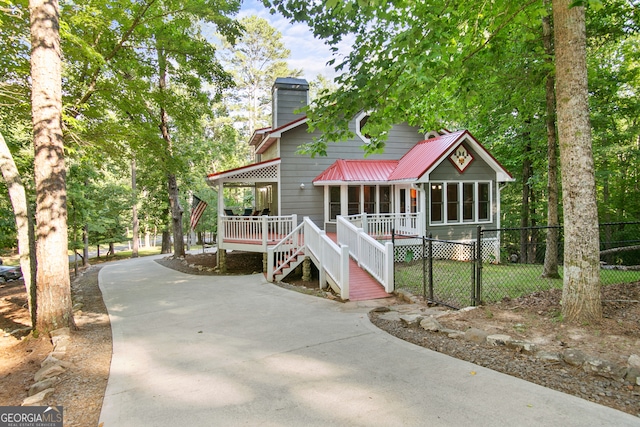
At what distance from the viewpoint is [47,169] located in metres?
5.51

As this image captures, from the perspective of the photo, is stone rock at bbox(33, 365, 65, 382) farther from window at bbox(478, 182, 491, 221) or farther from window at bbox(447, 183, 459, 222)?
window at bbox(478, 182, 491, 221)

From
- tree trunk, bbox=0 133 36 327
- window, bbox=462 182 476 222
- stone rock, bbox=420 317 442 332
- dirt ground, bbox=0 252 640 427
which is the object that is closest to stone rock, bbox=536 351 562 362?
dirt ground, bbox=0 252 640 427

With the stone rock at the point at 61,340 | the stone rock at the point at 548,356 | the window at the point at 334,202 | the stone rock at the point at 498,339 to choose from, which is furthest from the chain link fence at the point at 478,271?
the stone rock at the point at 61,340

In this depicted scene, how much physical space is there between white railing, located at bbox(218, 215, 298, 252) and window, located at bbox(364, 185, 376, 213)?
3.51m

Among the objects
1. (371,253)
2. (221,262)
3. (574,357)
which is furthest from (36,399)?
(221,262)

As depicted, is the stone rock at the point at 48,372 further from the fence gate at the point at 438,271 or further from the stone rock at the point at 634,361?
the stone rock at the point at 634,361

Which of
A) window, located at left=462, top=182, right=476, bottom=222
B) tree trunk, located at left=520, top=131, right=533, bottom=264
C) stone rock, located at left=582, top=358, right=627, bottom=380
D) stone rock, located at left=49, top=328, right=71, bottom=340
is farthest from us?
tree trunk, located at left=520, top=131, right=533, bottom=264

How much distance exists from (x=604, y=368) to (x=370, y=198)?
35.4ft

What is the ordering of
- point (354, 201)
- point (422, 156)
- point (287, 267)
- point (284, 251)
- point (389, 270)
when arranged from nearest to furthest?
point (389, 270) < point (287, 267) < point (284, 251) < point (422, 156) < point (354, 201)

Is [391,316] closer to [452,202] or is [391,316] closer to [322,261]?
[322,261]

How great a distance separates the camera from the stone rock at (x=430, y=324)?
500 cm

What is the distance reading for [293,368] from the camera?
3928 millimetres

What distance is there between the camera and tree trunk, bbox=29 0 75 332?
5461mm

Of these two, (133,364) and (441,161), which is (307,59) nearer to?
(441,161)
